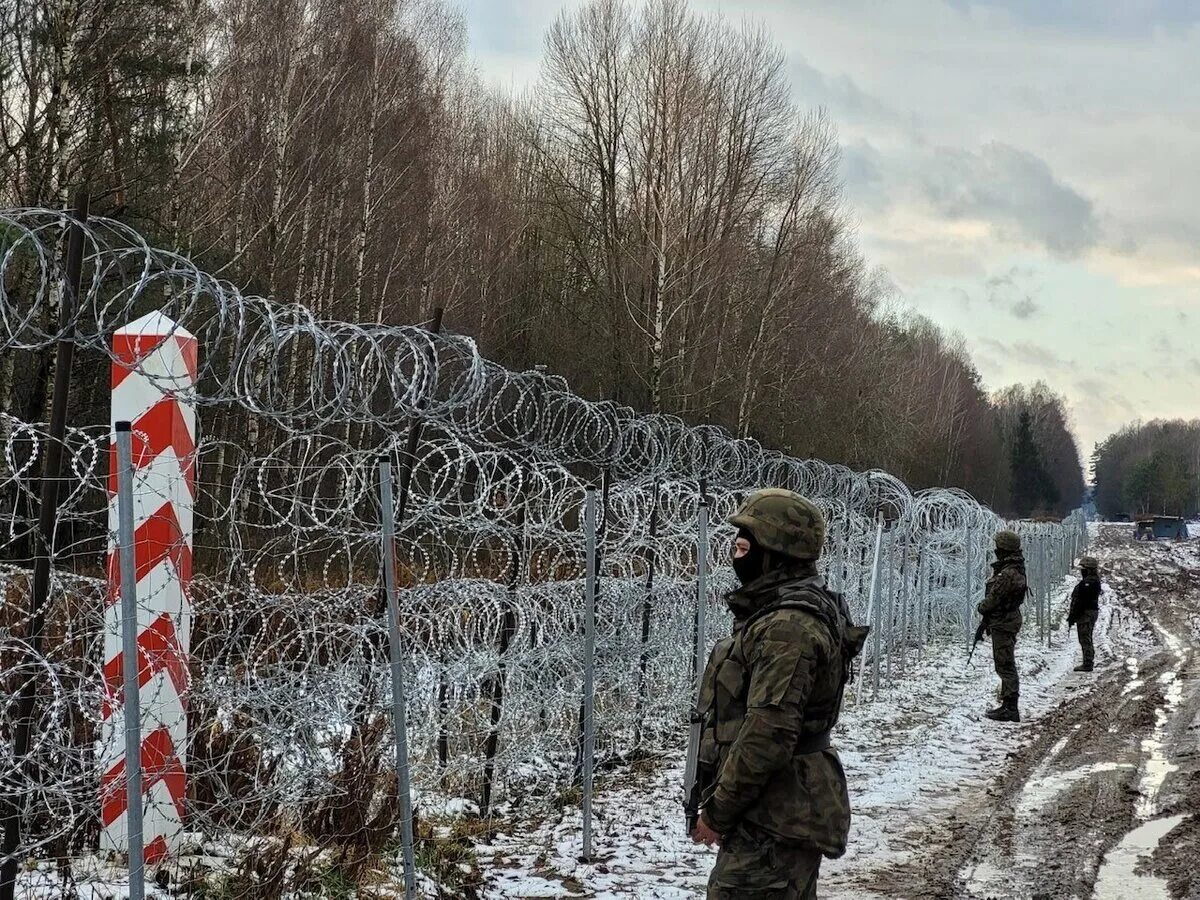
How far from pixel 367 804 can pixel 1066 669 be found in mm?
12037

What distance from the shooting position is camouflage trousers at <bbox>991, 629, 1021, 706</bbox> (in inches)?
423

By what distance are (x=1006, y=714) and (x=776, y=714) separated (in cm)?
853

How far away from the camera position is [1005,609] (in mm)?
11188

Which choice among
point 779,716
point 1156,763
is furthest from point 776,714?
point 1156,763

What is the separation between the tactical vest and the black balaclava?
10cm

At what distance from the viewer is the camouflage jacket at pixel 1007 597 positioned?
11.1 metres

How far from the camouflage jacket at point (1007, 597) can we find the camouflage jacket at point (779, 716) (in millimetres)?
8317

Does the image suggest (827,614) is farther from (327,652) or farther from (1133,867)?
(1133,867)

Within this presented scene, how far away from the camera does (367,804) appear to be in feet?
17.1

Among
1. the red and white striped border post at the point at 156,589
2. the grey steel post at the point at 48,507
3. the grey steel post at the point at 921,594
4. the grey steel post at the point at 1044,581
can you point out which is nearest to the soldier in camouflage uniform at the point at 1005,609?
the grey steel post at the point at 921,594

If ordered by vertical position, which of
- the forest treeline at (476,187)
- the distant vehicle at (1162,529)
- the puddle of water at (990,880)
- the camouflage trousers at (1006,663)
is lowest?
the puddle of water at (990,880)

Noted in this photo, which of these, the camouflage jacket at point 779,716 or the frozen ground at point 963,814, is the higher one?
the camouflage jacket at point 779,716

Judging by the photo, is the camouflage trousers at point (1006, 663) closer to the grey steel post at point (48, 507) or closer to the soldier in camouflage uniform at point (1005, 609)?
the soldier in camouflage uniform at point (1005, 609)

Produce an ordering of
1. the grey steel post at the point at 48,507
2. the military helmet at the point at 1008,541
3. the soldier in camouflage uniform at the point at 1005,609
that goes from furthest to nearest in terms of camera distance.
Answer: the military helmet at the point at 1008,541, the soldier in camouflage uniform at the point at 1005,609, the grey steel post at the point at 48,507
